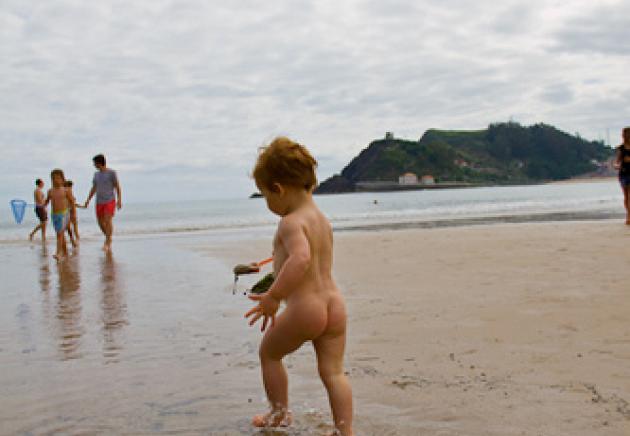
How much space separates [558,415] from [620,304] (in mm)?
2431

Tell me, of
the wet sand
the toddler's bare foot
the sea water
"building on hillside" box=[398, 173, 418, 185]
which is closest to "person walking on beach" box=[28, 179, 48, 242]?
the sea water

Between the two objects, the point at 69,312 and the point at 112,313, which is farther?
the point at 69,312

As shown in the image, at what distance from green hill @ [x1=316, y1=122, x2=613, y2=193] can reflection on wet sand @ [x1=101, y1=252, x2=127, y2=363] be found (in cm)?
13400

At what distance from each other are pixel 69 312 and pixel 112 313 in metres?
0.48

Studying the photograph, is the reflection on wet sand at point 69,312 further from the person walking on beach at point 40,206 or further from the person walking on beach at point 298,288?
the person walking on beach at point 40,206

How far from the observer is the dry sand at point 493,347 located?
9.22 ft

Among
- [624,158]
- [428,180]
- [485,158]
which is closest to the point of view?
[624,158]

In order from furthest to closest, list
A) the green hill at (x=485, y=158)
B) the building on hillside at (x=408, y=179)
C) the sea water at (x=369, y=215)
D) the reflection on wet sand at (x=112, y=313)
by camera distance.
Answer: the green hill at (x=485, y=158)
the building on hillside at (x=408, y=179)
the sea water at (x=369, y=215)
the reflection on wet sand at (x=112, y=313)

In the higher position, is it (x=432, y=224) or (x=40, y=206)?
(x=40, y=206)

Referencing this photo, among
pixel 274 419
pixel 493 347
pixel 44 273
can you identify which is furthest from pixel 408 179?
pixel 274 419

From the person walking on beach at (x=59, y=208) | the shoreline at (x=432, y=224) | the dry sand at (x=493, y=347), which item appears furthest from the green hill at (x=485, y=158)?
the dry sand at (x=493, y=347)

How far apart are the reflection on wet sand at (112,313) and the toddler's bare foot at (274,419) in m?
1.63

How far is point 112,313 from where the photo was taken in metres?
5.80

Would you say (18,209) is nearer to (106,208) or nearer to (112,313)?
(106,208)
